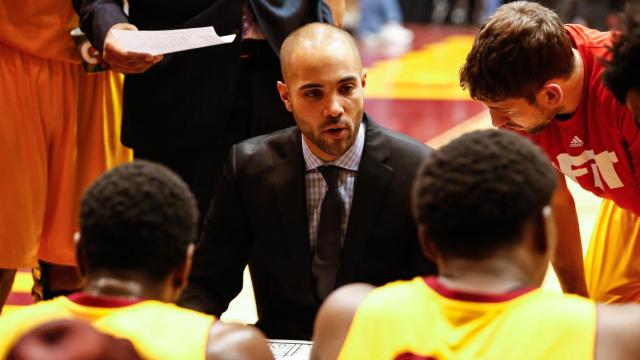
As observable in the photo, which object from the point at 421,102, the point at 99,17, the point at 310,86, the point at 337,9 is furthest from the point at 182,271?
the point at 421,102

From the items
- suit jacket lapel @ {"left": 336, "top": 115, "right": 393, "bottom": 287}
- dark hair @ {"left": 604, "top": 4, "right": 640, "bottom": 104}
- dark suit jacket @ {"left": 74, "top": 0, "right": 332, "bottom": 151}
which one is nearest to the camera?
dark hair @ {"left": 604, "top": 4, "right": 640, "bottom": 104}

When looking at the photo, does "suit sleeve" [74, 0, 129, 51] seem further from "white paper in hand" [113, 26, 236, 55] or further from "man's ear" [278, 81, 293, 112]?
"man's ear" [278, 81, 293, 112]

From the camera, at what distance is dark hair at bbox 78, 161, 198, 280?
1.97 m

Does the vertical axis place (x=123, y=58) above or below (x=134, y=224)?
below

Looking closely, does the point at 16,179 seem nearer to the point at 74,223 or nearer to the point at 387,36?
the point at 74,223

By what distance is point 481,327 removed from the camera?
6.26 ft

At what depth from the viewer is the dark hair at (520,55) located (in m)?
3.20

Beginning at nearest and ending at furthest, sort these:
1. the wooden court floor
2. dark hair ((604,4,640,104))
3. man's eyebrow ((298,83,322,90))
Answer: dark hair ((604,4,640,104)), man's eyebrow ((298,83,322,90)), the wooden court floor

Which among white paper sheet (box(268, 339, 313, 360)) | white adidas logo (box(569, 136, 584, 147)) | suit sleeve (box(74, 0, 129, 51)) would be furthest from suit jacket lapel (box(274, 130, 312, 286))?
suit sleeve (box(74, 0, 129, 51))

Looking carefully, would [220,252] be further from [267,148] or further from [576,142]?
[576,142]

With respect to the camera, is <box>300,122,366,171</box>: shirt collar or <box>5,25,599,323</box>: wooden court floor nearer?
<box>300,122,366,171</box>: shirt collar

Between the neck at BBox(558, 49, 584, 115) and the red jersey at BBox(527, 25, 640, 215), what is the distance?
0.02 metres

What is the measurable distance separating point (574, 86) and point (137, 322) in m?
1.81

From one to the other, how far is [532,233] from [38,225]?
8.98 ft
